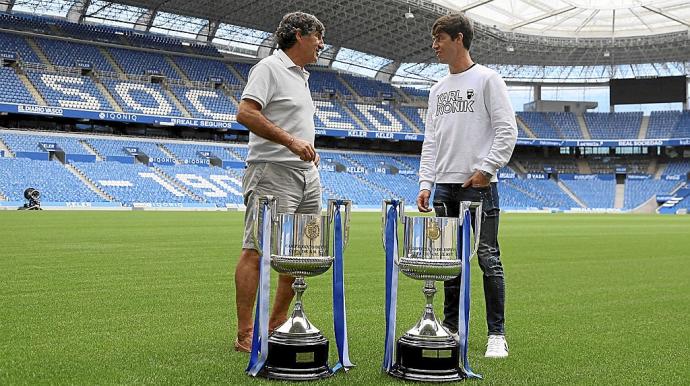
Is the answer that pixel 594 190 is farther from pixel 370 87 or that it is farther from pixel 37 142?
pixel 37 142

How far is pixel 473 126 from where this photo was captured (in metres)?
4.26

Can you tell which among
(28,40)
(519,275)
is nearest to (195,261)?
(519,275)

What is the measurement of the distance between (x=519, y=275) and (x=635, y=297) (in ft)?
6.65

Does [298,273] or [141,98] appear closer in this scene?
[298,273]

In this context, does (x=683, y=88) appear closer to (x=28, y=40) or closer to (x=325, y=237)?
(x=28, y=40)

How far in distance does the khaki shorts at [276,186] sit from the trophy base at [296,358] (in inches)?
28.5

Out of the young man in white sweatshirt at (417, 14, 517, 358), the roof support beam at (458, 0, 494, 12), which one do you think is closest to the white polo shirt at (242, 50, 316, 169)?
the young man in white sweatshirt at (417, 14, 517, 358)

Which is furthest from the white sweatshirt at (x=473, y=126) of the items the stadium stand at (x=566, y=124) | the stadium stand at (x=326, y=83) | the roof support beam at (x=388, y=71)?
the stadium stand at (x=566, y=124)

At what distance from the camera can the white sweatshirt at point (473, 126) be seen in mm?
4148

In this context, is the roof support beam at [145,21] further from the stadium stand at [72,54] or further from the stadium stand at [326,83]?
the stadium stand at [326,83]

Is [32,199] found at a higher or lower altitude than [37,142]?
lower

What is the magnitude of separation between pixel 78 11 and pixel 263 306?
155 feet

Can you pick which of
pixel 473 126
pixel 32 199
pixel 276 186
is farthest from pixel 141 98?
pixel 473 126

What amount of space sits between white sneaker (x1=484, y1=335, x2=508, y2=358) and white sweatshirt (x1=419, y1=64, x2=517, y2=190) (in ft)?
3.03
